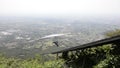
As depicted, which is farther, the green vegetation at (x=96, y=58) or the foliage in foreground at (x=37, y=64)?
the foliage in foreground at (x=37, y=64)

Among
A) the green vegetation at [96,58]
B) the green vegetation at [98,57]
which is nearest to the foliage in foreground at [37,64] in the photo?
the green vegetation at [96,58]

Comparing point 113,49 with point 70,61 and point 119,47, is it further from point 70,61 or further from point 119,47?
point 70,61

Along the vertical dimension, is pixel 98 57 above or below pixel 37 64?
above

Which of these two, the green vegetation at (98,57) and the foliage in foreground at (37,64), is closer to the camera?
the green vegetation at (98,57)

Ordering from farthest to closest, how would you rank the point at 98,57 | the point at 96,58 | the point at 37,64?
the point at 37,64, the point at 96,58, the point at 98,57

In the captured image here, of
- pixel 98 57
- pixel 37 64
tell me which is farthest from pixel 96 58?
pixel 37 64

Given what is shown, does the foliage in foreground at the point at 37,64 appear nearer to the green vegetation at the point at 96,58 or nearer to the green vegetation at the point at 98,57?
the green vegetation at the point at 96,58

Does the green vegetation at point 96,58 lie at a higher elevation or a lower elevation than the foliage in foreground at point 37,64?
higher

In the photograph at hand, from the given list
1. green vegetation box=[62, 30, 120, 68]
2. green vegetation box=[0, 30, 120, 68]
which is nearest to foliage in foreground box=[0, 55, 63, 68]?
green vegetation box=[0, 30, 120, 68]

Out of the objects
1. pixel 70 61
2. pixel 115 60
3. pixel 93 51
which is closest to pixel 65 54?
pixel 70 61

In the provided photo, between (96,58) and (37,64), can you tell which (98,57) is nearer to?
(96,58)

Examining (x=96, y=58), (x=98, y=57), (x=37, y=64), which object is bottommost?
(x=37, y=64)

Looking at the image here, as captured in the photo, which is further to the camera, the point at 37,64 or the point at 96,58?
the point at 37,64
